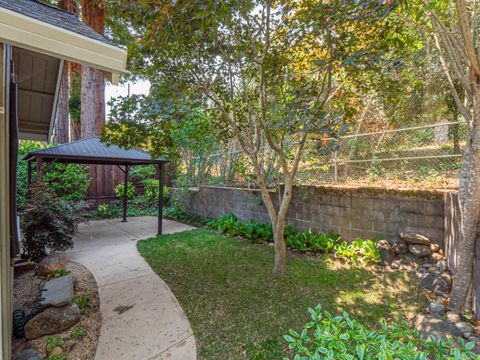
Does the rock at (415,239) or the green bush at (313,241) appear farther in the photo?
the green bush at (313,241)

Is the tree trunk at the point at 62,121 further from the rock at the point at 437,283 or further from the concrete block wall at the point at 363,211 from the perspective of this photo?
the rock at the point at 437,283

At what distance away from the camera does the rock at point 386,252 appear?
396 centimetres

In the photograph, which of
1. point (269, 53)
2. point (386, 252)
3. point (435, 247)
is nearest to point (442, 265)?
point (435, 247)

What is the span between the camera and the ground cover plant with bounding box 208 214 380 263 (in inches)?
164

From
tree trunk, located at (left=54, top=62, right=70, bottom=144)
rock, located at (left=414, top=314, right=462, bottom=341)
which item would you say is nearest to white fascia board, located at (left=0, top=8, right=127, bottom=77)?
rock, located at (left=414, top=314, right=462, bottom=341)

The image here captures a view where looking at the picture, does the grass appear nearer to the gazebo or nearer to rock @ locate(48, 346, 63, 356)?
rock @ locate(48, 346, 63, 356)

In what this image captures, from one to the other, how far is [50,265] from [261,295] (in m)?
3.15

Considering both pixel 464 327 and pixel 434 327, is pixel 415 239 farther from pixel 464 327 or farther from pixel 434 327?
pixel 434 327

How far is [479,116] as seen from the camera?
8.39 ft

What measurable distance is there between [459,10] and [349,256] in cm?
343

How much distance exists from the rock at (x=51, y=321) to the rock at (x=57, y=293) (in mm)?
77

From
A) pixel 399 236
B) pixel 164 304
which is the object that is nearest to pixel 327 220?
pixel 399 236

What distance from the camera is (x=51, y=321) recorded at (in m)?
2.59

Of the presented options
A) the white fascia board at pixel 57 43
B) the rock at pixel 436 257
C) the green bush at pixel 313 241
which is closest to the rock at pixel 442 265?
the rock at pixel 436 257
